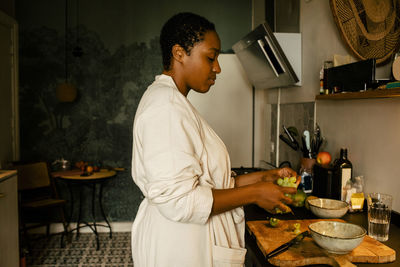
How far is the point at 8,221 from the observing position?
2414 millimetres

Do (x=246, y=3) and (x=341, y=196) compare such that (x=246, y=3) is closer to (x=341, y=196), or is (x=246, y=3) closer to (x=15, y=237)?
(x=341, y=196)

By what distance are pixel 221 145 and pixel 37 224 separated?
11.4ft

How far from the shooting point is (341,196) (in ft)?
5.79

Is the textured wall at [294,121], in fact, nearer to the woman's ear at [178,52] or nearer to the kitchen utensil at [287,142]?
the kitchen utensil at [287,142]

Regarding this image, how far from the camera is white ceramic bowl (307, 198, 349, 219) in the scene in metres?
1.53

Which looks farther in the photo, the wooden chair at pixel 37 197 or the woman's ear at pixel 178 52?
the wooden chair at pixel 37 197

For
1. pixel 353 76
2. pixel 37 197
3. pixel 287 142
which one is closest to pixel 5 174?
pixel 37 197

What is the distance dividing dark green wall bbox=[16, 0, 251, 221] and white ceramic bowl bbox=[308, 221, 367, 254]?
3091mm

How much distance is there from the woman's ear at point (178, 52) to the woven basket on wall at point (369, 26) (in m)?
1.01

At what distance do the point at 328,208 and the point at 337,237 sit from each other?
19.1 inches

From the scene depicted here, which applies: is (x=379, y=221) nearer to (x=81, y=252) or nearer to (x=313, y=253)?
(x=313, y=253)

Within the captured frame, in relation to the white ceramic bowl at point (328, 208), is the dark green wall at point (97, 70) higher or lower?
higher

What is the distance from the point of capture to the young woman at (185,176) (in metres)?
0.95

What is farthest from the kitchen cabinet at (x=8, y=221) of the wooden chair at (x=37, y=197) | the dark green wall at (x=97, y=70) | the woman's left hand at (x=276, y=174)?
the woman's left hand at (x=276, y=174)
